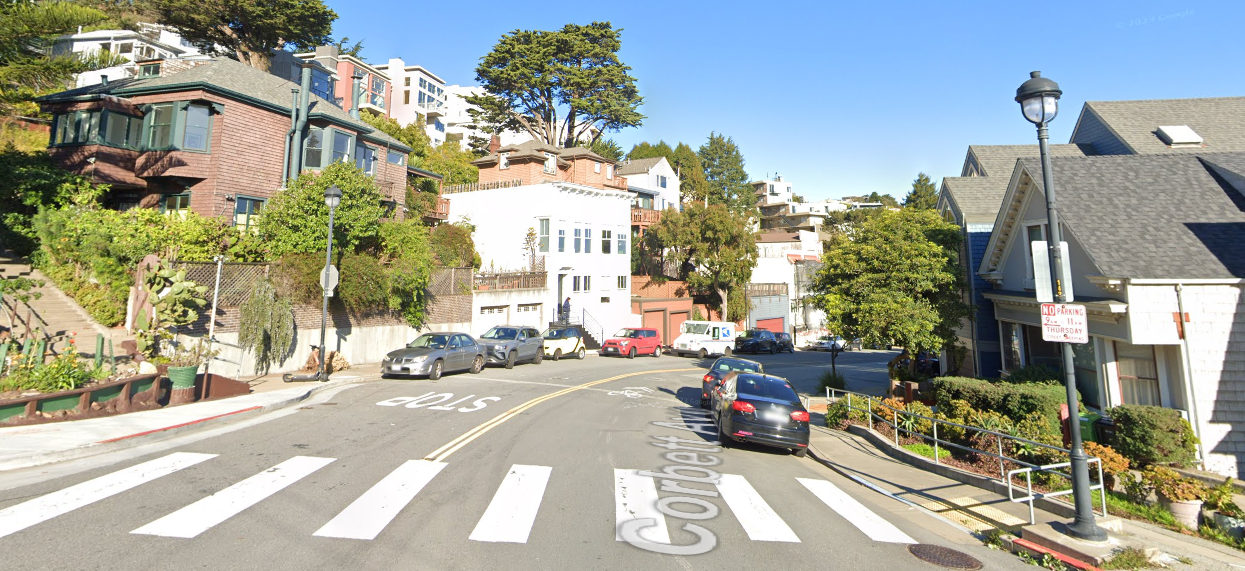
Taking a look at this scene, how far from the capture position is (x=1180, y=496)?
8.46 metres

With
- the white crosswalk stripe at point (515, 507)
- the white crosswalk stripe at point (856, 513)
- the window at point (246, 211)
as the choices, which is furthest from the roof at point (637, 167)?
the white crosswalk stripe at point (515, 507)

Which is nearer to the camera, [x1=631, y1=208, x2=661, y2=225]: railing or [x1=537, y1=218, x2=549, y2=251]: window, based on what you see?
[x1=537, y1=218, x2=549, y2=251]: window

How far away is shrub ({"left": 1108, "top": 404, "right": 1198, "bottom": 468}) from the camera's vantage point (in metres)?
10.6

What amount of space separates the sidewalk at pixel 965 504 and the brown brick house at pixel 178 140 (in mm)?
24037

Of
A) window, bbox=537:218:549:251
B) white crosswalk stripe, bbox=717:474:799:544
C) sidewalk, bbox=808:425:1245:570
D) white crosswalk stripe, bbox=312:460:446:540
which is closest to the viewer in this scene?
white crosswalk stripe, bbox=312:460:446:540

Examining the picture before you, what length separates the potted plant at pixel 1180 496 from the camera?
27.5 feet

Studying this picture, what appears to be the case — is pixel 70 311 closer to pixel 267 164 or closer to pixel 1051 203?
pixel 267 164

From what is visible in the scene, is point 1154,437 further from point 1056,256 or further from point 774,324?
point 774,324

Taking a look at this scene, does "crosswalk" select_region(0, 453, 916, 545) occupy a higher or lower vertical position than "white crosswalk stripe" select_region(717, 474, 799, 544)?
higher

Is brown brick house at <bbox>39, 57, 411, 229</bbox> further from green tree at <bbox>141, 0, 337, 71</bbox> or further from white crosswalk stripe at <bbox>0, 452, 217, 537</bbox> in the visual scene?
white crosswalk stripe at <bbox>0, 452, 217, 537</bbox>

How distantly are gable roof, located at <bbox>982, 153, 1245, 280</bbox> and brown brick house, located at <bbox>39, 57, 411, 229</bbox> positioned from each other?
27.4 m

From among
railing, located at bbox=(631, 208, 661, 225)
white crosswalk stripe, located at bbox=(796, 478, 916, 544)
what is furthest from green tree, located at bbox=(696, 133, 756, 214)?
white crosswalk stripe, located at bbox=(796, 478, 916, 544)

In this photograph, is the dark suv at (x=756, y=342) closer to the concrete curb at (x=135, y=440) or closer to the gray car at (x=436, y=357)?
the gray car at (x=436, y=357)

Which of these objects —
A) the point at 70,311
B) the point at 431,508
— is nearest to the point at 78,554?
the point at 431,508
